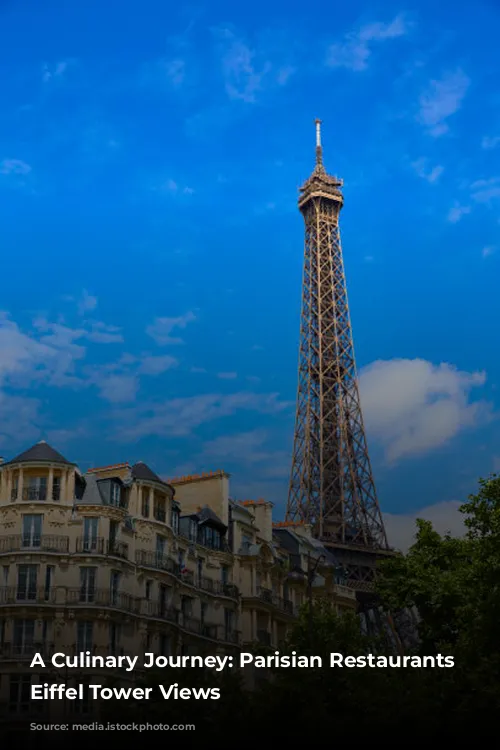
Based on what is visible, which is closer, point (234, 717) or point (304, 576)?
point (234, 717)

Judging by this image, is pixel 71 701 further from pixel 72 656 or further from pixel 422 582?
pixel 422 582

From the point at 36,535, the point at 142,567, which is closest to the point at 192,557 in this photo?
the point at 142,567

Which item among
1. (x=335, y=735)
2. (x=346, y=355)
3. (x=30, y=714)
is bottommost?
(x=335, y=735)

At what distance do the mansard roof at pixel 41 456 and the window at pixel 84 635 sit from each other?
309 inches

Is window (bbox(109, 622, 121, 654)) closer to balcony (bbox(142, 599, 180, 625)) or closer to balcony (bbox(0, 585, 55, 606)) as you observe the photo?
balcony (bbox(142, 599, 180, 625))

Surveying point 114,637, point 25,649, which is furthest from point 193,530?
point 25,649

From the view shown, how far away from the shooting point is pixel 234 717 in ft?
134

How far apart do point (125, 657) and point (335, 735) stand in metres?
15.1

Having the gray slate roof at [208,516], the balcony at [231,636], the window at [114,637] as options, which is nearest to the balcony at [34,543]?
the window at [114,637]

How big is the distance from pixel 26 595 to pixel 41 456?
6968mm

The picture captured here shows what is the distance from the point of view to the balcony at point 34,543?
179 feet

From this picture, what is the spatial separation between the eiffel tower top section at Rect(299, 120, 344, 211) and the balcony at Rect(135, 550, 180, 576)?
267 feet

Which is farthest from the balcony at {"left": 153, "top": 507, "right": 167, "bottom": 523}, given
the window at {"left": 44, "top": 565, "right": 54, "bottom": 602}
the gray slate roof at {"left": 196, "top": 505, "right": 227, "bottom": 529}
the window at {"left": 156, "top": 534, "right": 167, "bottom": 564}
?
the window at {"left": 44, "top": 565, "right": 54, "bottom": 602}

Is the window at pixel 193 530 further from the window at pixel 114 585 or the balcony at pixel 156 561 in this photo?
the window at pixel 114 585
